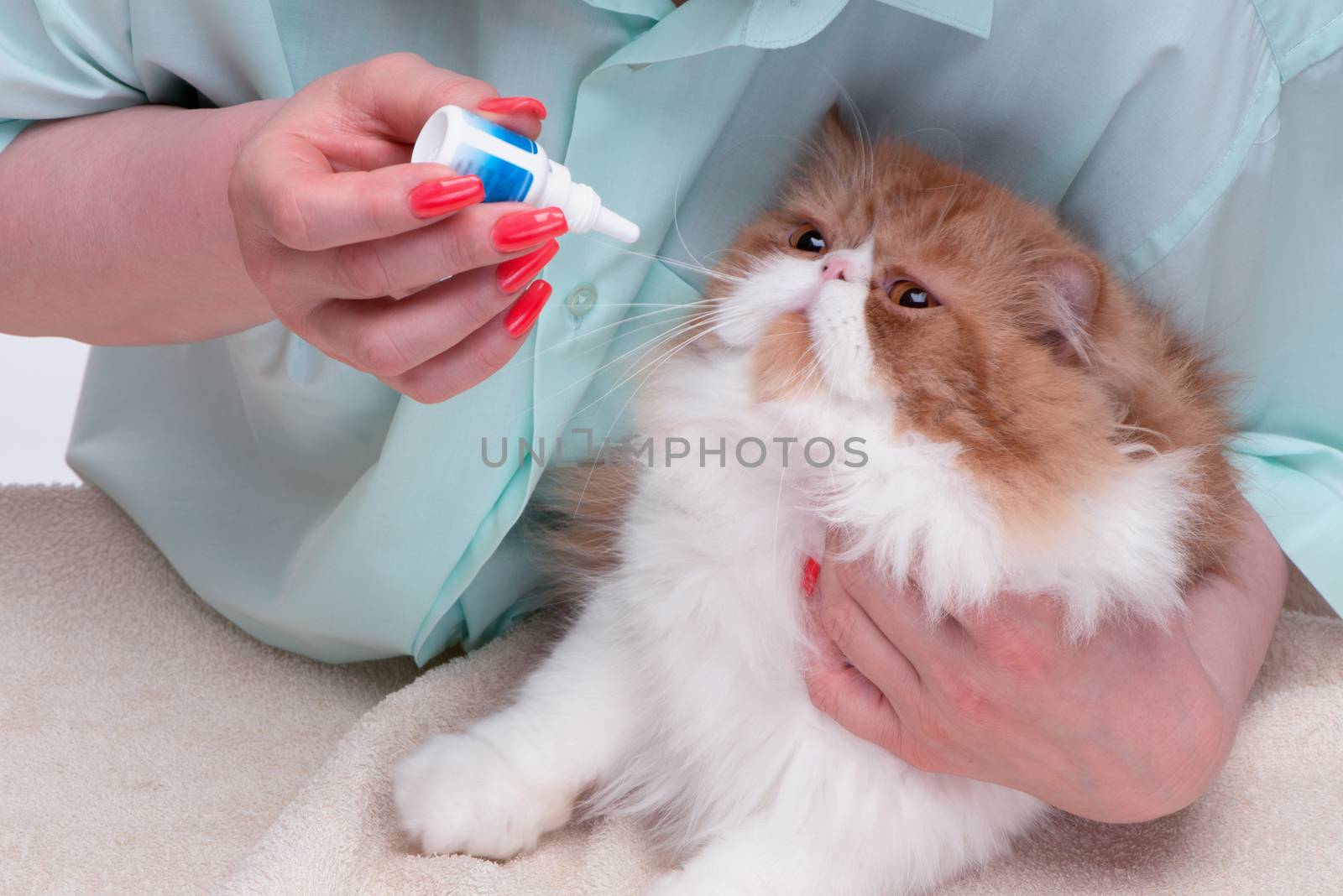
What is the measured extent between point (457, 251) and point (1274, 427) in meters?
1.12

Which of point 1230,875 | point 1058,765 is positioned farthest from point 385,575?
point 1230,875

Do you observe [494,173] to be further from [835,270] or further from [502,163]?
[835,270]

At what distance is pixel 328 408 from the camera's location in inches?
54.8

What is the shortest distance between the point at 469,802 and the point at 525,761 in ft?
0.25

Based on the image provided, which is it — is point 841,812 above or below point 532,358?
below

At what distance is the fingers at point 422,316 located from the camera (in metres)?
0.86

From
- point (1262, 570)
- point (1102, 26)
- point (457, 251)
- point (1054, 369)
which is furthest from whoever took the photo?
point (1262, 570)

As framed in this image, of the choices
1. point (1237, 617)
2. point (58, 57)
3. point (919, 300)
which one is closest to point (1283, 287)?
point (1237, 617)

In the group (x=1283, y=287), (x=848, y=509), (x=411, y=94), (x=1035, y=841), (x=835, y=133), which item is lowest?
(x=1035, y=841)

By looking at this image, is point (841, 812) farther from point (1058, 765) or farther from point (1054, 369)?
point (1054, 369)

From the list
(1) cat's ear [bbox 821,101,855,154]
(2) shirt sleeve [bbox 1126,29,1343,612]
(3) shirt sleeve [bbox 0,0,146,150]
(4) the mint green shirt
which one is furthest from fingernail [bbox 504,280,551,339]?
(2) shirt sleeve [bbox 1126,29,1343,612]

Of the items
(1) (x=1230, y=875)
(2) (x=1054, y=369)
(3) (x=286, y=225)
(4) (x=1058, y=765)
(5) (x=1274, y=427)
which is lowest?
(1) (x=1230, y=875)

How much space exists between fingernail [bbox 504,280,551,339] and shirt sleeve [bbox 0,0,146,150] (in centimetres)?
65

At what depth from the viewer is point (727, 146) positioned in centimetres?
129
